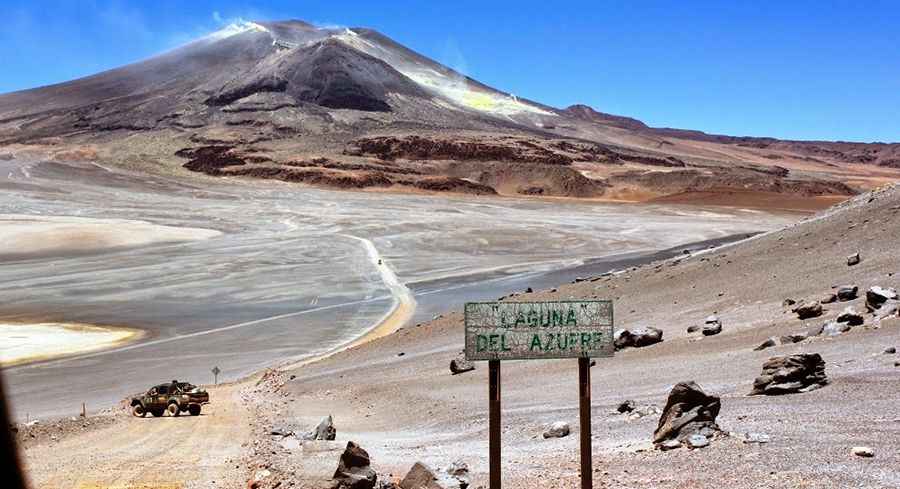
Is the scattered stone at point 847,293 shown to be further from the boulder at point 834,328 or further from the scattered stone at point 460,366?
the scattered stone at point 460,366

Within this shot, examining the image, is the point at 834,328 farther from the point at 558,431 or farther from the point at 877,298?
the point at 558,431

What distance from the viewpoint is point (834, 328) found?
12.9 m

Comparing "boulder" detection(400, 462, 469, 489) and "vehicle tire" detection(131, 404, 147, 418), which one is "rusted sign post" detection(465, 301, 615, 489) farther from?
"vehicle tire" detection(131, 404, 147, 418)

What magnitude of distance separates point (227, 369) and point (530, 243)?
35.1m

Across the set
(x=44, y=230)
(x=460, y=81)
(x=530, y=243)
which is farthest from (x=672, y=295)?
(x=460, y=81)

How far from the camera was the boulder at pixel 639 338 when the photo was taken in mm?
15547

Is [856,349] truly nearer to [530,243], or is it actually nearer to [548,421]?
[548,421]

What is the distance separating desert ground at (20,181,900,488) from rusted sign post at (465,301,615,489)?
53.0 inches

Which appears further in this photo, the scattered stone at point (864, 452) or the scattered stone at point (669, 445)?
the scattered stone at point (669, 445)

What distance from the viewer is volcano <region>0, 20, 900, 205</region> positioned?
104688 mm

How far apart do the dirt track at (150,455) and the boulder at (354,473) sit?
1.82 metres

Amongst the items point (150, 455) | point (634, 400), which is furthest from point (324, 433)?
point (634, 400)

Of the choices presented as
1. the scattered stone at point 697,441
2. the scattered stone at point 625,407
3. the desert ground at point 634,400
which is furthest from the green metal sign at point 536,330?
the scattered stone at point 625,407

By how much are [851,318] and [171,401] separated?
33.9ft
